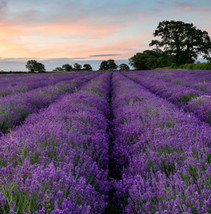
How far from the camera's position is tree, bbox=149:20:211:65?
38.8m

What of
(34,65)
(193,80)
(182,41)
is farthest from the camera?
(34,65)

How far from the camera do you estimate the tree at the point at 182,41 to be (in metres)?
38.8

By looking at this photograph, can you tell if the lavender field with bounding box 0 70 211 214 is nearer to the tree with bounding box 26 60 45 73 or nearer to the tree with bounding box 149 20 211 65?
the tree with bounding box 149 20 211 65

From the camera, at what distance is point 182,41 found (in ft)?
128

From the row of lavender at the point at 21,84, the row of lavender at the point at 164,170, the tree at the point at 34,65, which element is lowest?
the row of lavender at the point at 164,170

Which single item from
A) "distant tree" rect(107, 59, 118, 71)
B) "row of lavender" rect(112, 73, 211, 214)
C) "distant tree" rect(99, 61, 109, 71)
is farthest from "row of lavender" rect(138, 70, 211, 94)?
"distant tree" rect(107, 59, 118, 71)

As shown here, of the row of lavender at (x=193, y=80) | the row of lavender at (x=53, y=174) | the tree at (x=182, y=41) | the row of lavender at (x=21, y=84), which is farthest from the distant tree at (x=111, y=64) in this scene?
the row of lavender at (x=53, y=174)

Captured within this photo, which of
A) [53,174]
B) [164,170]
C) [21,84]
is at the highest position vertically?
[21,84]

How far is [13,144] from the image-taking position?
225 centimetres

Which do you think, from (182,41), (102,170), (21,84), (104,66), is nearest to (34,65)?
(104,66)

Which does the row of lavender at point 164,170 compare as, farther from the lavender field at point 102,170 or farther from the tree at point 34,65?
the tree at point 34,65

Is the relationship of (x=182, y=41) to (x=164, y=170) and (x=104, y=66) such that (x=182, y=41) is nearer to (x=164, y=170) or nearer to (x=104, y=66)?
(x=164, y=170)

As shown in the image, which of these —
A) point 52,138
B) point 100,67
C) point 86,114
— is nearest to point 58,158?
point 52,138

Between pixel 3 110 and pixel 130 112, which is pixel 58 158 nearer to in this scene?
pixel 130 112
